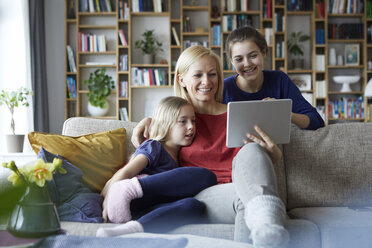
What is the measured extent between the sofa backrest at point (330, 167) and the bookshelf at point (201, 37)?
325 centimetres

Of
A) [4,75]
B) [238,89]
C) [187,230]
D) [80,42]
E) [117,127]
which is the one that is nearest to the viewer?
[187,230]

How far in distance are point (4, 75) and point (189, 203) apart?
341 cm

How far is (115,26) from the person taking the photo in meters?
5.09

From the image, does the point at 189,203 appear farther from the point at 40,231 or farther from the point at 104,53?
the point at 104,53

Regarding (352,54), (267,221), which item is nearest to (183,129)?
(267,221)

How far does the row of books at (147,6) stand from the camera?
5.06 m

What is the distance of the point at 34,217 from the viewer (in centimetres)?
92

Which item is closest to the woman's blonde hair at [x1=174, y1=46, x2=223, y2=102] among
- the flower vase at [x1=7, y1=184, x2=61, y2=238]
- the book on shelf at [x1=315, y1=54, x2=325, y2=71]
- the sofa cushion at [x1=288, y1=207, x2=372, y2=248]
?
the sofa cushion at [x1=288, y1=207, x2=372, y2=248]

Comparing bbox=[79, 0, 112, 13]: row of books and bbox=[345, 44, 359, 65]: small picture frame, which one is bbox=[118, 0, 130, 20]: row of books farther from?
bbox=[345, 44, 359, 65]: small picture frame

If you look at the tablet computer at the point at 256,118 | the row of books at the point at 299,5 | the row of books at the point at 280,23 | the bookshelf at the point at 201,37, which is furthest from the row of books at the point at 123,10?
the tablet computer at the point at 256,118

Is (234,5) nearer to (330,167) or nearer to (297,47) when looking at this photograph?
(297,47)

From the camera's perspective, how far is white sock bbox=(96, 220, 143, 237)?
45.7 inches

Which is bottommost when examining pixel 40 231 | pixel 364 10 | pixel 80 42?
pixel 40 231

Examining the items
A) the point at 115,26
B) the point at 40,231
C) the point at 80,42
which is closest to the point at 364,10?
the point at 115,26
